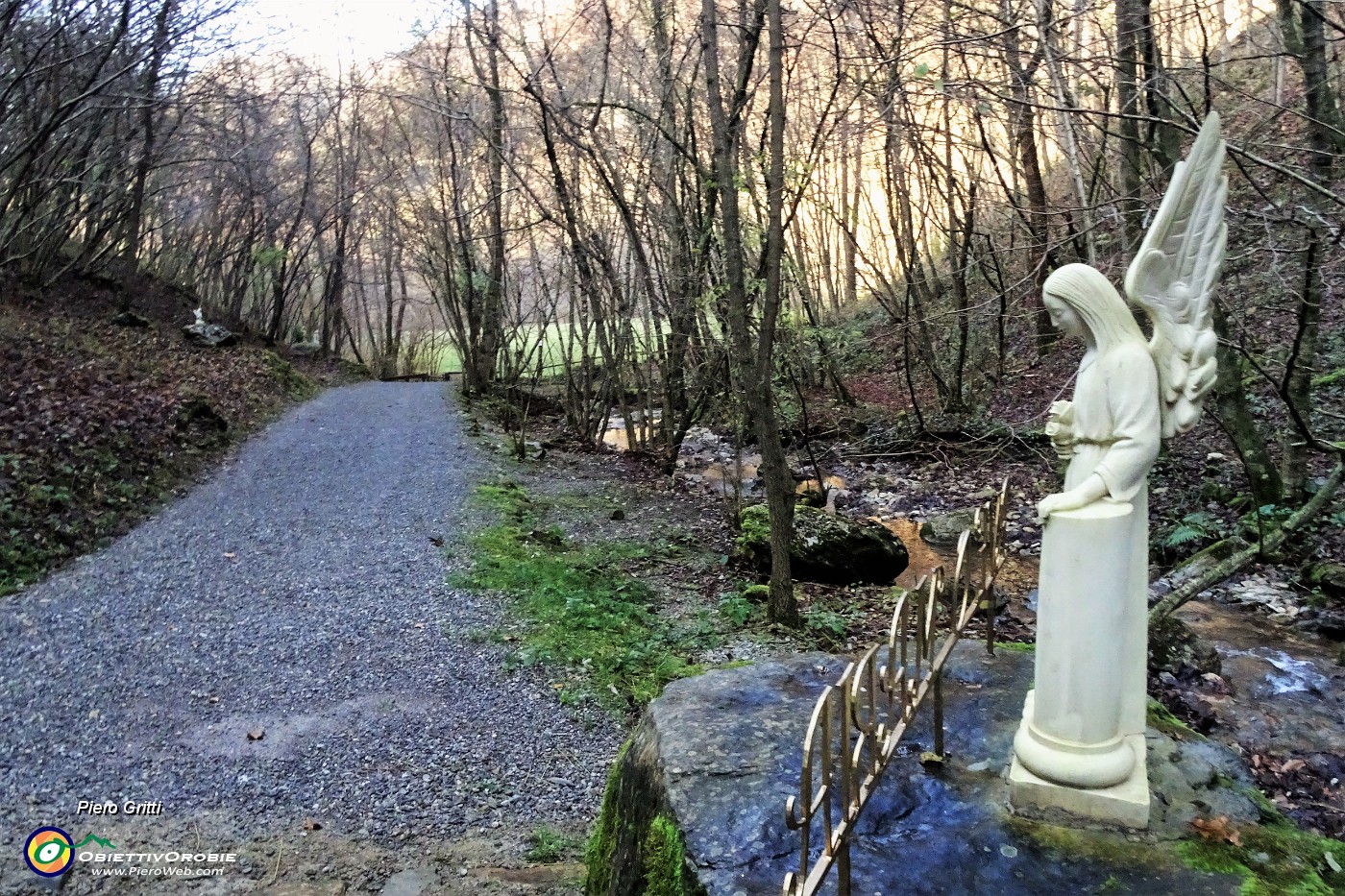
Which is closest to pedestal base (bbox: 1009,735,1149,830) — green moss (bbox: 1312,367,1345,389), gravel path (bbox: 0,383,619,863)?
gravel path (bbox: 0,383,619,863)

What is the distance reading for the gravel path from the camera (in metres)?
4.47

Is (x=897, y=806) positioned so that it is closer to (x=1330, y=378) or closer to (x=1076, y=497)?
(x=1076, y=497)

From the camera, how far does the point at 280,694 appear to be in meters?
5.55

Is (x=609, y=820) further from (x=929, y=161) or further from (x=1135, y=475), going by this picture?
(x=929, y=161)

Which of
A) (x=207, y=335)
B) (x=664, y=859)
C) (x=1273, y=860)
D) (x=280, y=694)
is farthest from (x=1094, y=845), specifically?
(x=207, y=335)

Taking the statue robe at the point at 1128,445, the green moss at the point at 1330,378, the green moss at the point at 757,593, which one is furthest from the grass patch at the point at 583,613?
the green moss at the point at 1330,378

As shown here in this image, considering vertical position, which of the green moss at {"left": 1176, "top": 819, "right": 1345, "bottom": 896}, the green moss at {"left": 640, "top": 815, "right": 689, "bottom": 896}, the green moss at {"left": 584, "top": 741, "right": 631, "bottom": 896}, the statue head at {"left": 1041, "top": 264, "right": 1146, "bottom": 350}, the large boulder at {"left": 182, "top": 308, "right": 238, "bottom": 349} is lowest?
the green moss at {"left": 584, "top": 741, "right": 631, "bottom": 896}

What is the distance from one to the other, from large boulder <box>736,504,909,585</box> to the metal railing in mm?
4397

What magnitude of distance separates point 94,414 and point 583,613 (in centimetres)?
717

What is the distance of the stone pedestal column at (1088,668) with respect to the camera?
8.58 ft

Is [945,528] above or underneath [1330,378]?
underneath

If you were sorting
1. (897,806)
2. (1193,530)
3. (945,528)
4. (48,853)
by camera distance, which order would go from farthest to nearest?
(945,528) → (1193,530) → (48,853) → (897,806)

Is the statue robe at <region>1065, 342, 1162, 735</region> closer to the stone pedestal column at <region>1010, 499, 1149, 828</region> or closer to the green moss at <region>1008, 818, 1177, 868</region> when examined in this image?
the stone pedestal column at <region>1010, 499, 1149, 828</region>

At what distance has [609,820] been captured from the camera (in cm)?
353
